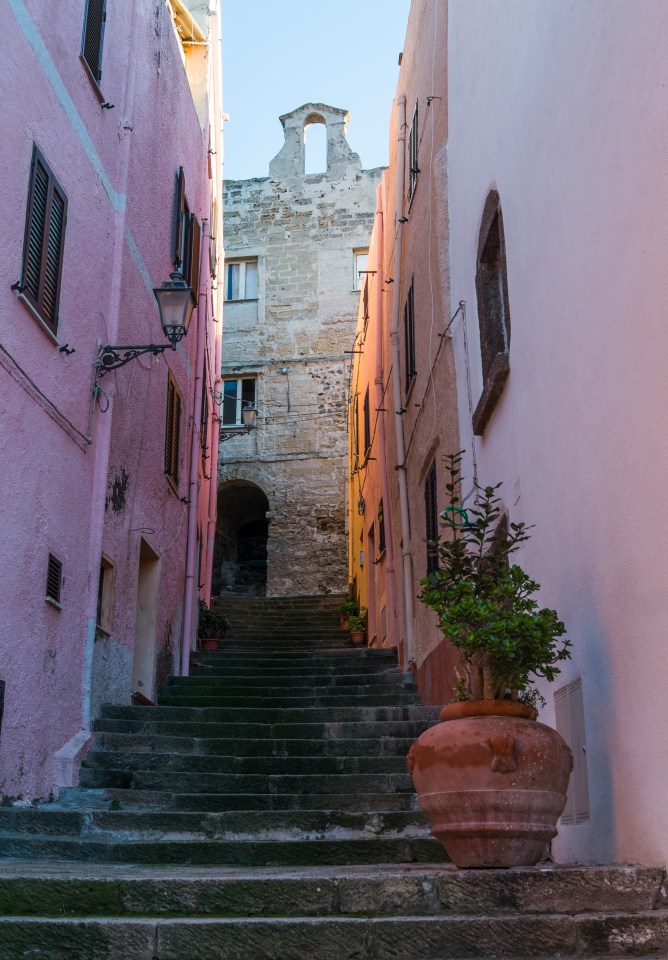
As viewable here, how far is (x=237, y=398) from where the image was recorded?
22781mm

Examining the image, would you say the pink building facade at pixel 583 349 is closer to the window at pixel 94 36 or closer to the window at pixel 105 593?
the window at pixel 105 593

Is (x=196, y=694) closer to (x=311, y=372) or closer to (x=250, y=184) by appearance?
(x=311, y=372)

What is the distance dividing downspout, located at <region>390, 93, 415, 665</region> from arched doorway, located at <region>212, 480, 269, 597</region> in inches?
386

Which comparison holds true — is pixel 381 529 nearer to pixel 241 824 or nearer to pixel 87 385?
pixel 87 385

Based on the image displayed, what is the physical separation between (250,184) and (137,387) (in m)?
15.6

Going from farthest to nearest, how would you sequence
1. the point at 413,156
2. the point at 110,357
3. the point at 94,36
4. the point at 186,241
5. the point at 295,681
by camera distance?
the point at 186,241 → the point at 413,156 → the point at 295,681 → the point at 94,36 → the point at 110,357

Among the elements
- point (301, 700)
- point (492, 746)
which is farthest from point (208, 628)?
point (492, 746)

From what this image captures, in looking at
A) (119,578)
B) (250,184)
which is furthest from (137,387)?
(250,184)

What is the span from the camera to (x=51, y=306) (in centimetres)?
775

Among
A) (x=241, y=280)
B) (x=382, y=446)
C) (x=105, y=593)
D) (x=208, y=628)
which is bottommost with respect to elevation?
(x=105, y=593)

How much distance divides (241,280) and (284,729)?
54.6 feet

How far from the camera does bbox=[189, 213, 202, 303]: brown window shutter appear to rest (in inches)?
526

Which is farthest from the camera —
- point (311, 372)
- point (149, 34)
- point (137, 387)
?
point (311, 372)

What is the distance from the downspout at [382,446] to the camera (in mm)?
13211
